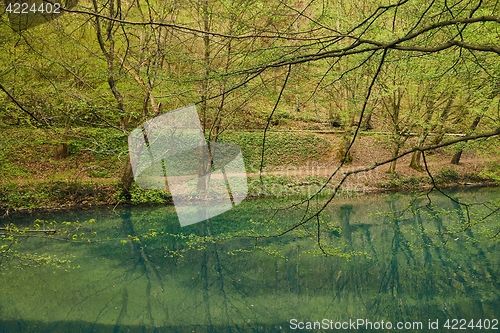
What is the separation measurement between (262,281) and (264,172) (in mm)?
7400

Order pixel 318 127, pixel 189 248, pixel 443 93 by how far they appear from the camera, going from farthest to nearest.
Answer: pixel 318 127 < pixel 443 93 < pixel 189 248

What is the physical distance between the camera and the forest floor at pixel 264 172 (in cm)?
1056

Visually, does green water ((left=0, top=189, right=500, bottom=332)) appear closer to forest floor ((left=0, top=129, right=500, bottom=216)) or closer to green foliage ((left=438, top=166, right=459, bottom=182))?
forest floor ((left=0, top=129, right=500, bottom=216))

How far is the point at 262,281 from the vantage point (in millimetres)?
6801

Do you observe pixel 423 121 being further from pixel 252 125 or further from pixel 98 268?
pixel 98 268

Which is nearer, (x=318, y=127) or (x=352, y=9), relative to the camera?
(x=352, y=9)

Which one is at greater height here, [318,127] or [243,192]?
[318,127]

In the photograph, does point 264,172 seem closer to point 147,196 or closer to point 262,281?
point 147,196

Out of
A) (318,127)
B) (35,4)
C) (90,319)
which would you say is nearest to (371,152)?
(318,127)

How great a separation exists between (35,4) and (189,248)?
637cm

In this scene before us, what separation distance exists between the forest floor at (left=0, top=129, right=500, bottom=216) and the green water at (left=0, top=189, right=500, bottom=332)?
1801 mm

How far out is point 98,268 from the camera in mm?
7395

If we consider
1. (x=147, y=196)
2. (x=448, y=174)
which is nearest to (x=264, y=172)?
(x=147, y=196)

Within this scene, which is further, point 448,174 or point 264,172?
point 264,172
